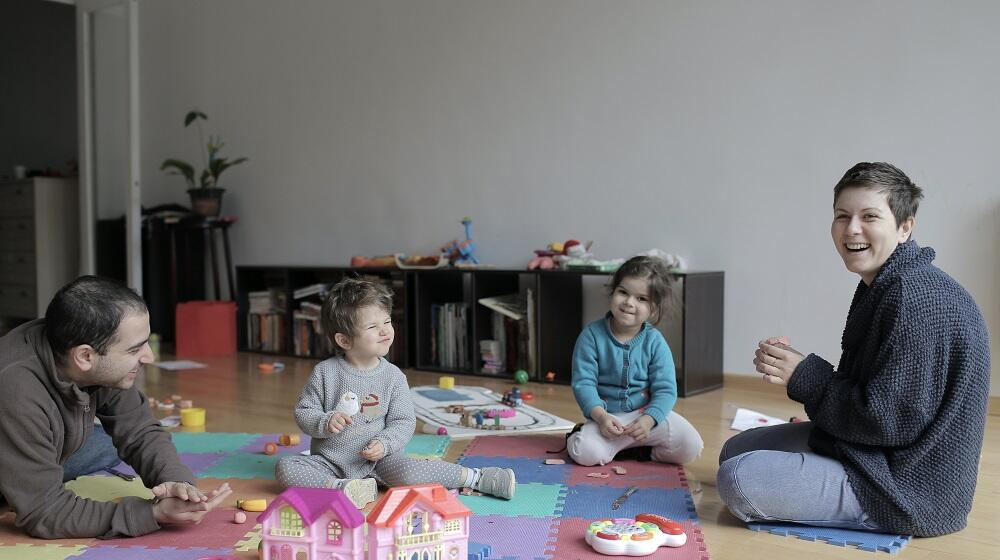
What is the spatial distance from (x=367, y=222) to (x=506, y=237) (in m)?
0.96

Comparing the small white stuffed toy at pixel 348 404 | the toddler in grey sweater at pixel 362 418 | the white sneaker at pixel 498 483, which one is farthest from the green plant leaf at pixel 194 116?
the white sneaker at pixel 498 483

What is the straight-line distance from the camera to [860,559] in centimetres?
172

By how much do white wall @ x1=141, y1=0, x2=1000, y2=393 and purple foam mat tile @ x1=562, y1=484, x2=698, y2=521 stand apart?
1.58 m

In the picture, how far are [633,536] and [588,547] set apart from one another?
3.9 inches

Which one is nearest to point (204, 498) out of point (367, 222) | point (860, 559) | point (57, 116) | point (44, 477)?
point (44, 477)

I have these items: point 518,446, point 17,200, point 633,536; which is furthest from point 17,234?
point 633,536

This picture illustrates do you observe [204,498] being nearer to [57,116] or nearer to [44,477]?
[44,477]

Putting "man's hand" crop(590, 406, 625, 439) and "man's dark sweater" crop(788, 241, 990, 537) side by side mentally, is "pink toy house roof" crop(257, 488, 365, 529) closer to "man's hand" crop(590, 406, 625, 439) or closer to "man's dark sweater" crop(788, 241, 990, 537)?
"man's dark sweater" crop(788, 241, 990, 537)

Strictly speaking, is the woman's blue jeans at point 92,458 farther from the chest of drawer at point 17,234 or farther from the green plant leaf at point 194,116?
the chest of drawer at point 17,234

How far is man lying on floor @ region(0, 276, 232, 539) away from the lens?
1.70m

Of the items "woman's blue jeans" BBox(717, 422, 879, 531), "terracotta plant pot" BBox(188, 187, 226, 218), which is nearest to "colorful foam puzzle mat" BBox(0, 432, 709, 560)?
"woman's blue jeans" BBox(717, 422, 879, 531)

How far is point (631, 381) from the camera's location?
2.55 m

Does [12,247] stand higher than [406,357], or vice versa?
[12,247]

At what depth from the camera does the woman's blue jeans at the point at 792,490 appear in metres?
1.84
